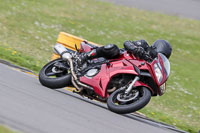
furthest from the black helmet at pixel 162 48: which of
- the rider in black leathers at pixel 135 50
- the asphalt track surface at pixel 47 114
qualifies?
the asphalt track surface at pixel 47 114

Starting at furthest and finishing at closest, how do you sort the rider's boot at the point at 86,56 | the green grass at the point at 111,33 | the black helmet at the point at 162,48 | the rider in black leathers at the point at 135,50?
1. the green grass at the point at 111,33
2. the black helmet at the point at 162,48
3. the rider's boot at the point at 86,56
4. the rider in black leathers at the point at 135,50

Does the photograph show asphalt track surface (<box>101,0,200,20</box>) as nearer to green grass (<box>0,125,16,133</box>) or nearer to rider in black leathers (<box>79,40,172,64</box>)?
rider in black leathers (<box>79,40,172,64</box>)

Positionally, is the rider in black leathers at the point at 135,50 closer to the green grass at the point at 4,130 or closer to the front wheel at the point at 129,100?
the front wheel at the point at 129,100

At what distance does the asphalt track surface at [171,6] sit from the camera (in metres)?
17.3

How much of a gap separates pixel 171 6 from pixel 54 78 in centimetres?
1274

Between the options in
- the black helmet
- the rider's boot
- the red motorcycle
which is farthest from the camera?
the black helmet

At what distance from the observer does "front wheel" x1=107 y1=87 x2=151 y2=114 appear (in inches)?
213

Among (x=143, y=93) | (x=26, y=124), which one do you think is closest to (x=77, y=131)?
(x=26, y=124)

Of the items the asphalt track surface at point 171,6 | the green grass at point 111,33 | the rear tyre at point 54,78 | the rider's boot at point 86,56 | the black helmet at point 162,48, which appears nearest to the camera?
the rear tyre at point 54,78

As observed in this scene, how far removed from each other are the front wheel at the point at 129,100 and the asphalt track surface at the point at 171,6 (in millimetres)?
11832

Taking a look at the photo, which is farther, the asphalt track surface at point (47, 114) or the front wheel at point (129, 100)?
the front wheel at point (129, 100)

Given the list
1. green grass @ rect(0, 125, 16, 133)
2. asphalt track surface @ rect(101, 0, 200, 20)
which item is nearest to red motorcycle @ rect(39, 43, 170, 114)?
green grass @ rect(0, 125, 16, 133)

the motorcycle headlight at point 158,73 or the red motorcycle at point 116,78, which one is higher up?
the motorcycle headlight at point 158,73

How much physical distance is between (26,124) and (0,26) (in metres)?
8.16
